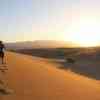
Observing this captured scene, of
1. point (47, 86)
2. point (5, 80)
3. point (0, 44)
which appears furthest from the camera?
point (0, 44)

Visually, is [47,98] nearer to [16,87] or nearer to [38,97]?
[38,97]

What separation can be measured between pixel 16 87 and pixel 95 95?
10.8ft

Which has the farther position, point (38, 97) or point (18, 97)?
point (38, 97)

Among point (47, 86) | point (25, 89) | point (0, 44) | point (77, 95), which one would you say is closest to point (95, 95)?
point (77, 95)

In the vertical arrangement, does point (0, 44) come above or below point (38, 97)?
above

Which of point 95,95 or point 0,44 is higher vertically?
point 0,44

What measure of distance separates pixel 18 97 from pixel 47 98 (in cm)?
116

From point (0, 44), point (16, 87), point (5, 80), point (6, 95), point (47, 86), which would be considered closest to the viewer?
point (6, 95)

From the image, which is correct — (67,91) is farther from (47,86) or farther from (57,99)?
(57,99)

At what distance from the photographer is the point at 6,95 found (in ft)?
30.9

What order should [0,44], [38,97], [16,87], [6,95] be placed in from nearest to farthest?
[6,95] < [38,97] < [16,87] < [0,44]

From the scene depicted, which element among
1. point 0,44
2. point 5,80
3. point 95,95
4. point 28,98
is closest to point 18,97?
point 28,98

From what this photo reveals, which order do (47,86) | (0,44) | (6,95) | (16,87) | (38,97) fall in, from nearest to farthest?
1. (6,95)
2. (38,97)
3. (16,87)
4. (47,86)
5. (0,44)

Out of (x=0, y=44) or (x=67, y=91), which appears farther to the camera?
(x=0, y=44)
